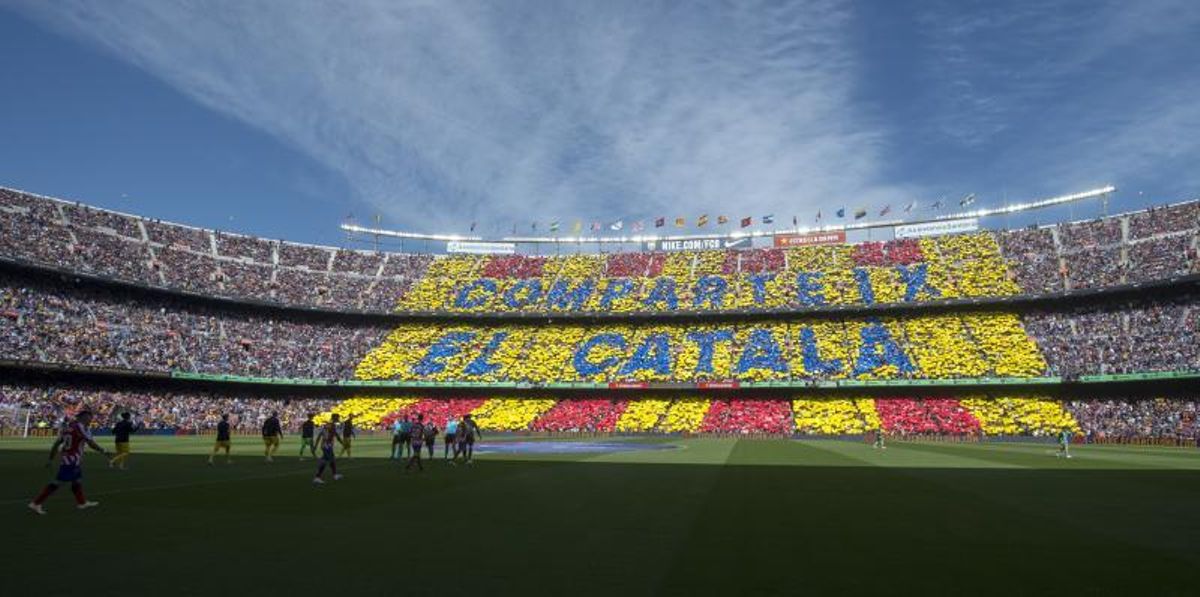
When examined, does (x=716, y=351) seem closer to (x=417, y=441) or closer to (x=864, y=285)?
(x=864, y=285)

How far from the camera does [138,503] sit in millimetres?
13820

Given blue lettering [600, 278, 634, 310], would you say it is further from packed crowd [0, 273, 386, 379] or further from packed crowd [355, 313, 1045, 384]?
packed crowd [0, 273, 386, 379]

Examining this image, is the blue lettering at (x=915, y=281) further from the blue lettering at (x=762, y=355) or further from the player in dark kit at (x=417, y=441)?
the player in dark kit at (x=417, y=441)

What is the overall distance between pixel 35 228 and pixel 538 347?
44023mm

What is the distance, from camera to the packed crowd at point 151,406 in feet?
150

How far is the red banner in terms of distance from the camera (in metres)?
80.9

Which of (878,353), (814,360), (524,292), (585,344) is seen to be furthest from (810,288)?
(524,292)

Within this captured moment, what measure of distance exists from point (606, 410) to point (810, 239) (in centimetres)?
3637

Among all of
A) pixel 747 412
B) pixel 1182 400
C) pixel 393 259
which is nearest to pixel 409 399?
pixel 393 259

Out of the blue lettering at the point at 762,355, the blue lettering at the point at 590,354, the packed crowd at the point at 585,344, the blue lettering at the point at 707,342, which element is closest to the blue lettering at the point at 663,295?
the packed crowd at the point at 585,344

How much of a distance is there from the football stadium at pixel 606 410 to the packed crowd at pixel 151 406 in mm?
348

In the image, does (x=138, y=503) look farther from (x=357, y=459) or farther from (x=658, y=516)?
(x=357, y=459)

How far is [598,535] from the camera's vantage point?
10875 mm

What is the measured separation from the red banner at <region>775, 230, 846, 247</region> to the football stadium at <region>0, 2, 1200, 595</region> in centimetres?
35
